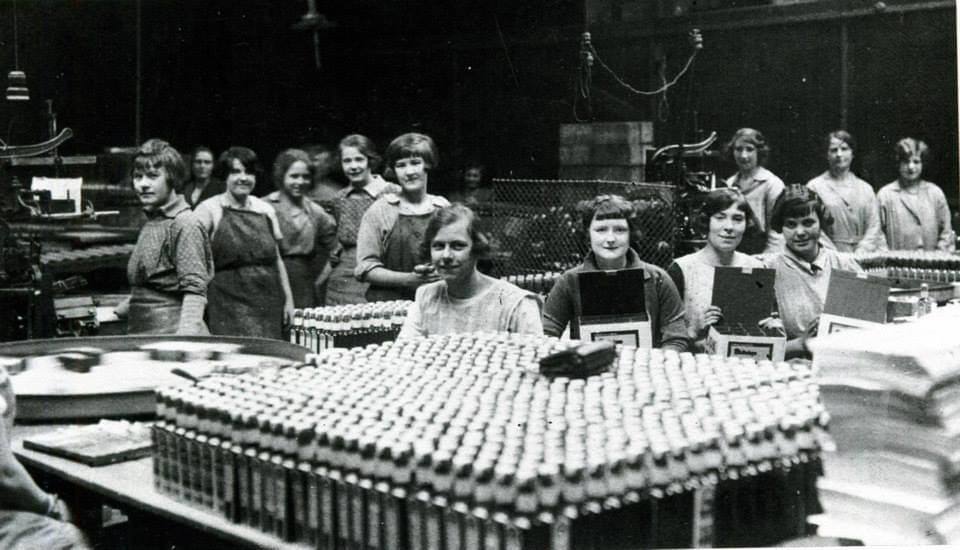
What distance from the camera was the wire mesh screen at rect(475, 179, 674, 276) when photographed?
17.7 feet

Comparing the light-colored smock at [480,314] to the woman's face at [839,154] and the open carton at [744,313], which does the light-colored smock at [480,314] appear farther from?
the woman's face at [839,154]

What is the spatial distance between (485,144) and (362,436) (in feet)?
23.7

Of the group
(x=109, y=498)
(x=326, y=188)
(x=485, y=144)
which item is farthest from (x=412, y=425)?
(x=485, y=144)

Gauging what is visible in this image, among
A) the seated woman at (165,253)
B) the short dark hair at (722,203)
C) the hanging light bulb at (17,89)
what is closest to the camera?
the short dark hair at (722,203)

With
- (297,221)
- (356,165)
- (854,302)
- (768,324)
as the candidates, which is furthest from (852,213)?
(854,302)

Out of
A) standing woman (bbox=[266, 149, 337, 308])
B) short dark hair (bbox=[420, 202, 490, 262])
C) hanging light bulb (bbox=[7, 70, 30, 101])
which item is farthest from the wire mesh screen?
hanging light bulb (bbox=[7, 70, 30, 101])

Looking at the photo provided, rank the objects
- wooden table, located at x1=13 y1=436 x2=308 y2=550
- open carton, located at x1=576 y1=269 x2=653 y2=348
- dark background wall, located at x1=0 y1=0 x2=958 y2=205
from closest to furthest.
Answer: wooden table, located at x1=13 y1=436 x2=308 y2=550
open carton, located at x1=576 y1=269 x2=653 y2=348
dark background wall, located at x1=0 y1=0 x2=958 y2=205

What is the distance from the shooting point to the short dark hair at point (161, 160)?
13.3ft

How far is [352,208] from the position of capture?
5.47 metres

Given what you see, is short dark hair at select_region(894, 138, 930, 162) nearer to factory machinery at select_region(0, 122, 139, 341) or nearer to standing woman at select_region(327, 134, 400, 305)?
standing woman at select_region(327, 134, 400, 305)

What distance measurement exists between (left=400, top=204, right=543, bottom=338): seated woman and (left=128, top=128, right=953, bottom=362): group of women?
5 cm

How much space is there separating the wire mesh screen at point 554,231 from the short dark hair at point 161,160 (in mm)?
1768

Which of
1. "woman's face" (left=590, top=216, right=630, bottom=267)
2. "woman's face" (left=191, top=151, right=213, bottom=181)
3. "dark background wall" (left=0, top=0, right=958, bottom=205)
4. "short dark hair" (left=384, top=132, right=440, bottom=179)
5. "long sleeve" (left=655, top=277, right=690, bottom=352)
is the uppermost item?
"dark background wall" (left=0, top=0, right=958, bottom=205)

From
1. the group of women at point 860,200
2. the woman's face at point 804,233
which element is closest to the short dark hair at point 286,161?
the group of women at point 860,200
